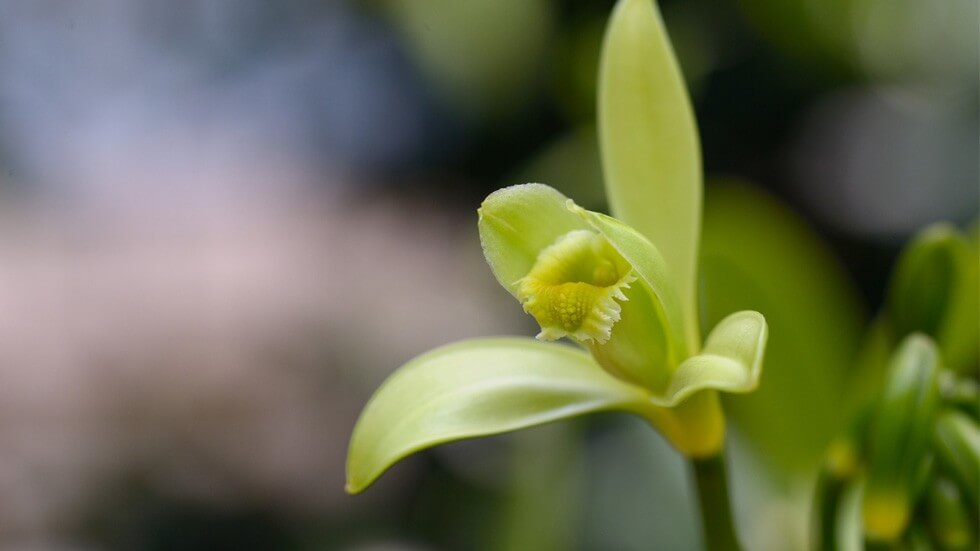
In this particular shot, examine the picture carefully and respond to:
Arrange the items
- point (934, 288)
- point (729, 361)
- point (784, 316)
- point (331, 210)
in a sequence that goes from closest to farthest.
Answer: point (729, 361) → point (934, 288) → point (784, 316) → point (331, 210)

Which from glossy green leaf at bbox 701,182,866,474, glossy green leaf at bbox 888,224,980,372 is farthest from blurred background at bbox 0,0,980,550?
glossy green leaf at bbox 888,224,980,372

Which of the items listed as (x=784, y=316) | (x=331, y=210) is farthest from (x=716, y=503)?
(x=331, y=210)

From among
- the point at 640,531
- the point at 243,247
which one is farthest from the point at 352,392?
the point at 640,531

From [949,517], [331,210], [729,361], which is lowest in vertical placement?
[949,517]

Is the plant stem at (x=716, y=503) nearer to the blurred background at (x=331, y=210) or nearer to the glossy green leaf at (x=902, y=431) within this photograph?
the glossy green leaf at (x=902, y=431)

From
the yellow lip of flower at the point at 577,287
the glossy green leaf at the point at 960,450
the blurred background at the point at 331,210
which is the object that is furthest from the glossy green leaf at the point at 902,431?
the blurred background at the point at 331,210

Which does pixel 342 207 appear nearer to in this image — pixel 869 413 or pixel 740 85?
pixel 740 85

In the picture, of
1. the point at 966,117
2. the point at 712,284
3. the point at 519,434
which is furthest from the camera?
the point at 966,117

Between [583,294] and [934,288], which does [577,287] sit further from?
[934,288]
